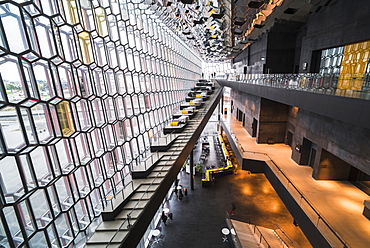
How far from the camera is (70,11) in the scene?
239 inches

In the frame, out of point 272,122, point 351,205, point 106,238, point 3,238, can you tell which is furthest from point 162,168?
point 272,122

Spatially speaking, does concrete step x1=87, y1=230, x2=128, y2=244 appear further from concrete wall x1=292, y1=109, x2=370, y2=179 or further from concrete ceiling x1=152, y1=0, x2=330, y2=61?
concrete ceiling x1=152, y1=0, x2=330, y2=61

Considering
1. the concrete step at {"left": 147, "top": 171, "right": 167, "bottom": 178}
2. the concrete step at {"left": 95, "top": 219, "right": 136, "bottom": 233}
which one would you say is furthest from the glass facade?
the concrete step at {"left": 95, "top": 219, "right": 136, "bottom": 233}

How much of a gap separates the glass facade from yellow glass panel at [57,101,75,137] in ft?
0.10

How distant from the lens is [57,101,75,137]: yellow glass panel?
573cm

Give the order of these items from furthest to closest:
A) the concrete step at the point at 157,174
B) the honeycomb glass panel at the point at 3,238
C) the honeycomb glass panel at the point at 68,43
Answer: the concrete step at the point at 157,174 → the honeycomb glass panel at the point at 68,43 → the honeycomb glass panel at the point at 3,238

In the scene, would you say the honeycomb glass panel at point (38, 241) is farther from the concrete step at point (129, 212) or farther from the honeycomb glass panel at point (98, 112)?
the honeycomb glass panel at point (98, 112)

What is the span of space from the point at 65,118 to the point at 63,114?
149 millimetres

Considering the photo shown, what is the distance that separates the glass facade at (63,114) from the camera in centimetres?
441

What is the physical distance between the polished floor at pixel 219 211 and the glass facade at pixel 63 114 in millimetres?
5877

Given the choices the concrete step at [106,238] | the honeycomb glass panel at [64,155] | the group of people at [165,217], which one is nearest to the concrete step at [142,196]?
the concrete step at [106,238]

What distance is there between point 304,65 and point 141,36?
1114 centimetres

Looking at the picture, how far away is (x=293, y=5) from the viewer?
1064cm

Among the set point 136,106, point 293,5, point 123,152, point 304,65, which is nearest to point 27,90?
point 123,152
